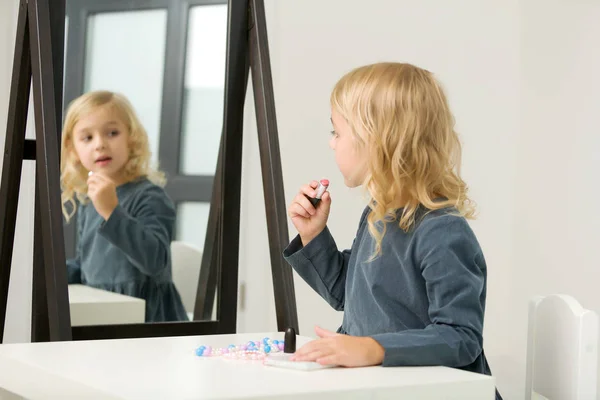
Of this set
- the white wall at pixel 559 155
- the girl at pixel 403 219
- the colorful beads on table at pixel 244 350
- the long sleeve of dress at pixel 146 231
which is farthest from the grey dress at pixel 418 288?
the white wall at pixel 559 155

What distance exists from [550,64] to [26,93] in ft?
4.79

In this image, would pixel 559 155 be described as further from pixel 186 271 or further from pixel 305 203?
pixel 305 203

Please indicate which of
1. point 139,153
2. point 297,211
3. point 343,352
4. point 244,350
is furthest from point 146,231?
point 343,352

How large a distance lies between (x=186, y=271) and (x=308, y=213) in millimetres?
532

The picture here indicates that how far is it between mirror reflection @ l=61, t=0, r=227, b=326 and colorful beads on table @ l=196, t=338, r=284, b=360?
0.58 metres

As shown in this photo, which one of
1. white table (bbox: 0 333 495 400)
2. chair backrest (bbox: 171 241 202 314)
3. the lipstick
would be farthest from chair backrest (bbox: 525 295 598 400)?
chair backrest (bbox: 171 241 202 314)

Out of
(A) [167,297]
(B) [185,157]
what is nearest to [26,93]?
(B) [185,157]

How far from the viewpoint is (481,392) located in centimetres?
80

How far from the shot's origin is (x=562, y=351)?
3.34 ft

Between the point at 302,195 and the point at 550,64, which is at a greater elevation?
the point at 550,64

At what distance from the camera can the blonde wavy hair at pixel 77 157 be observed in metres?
1.46

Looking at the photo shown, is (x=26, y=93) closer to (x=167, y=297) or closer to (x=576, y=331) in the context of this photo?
(x=167, y=297)

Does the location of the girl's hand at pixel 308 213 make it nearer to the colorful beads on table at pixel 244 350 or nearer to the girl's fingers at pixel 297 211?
the girl's fingers at pixel 297 211

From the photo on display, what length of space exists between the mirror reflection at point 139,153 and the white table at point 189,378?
564 millimetres
